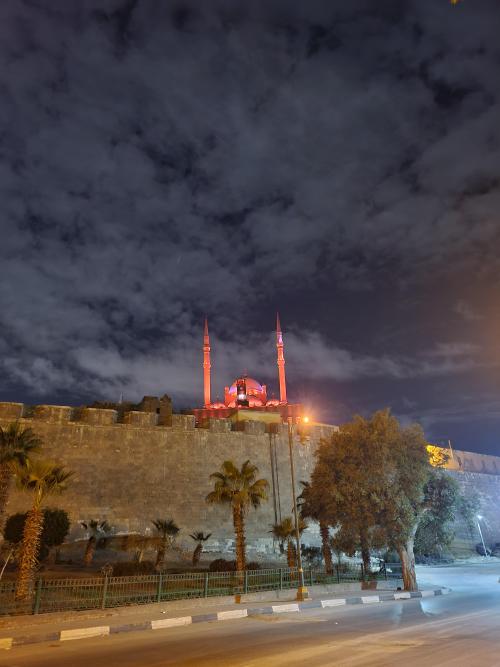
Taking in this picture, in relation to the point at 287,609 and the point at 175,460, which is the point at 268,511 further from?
the point at 287,609

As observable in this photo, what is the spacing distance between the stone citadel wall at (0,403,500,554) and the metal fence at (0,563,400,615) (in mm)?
15017

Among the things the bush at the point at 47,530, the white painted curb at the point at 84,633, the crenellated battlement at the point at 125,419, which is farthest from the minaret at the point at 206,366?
the white painted curb at the point at 84,633

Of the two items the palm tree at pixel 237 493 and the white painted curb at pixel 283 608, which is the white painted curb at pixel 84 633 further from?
the palm tree at pixel 237 493

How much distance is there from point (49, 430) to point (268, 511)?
16.7 m

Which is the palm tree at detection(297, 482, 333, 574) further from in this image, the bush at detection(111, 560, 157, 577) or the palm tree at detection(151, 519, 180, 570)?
the bush at detection(111, 560, 157, 577)

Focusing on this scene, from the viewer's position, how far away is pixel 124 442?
3216 centimetres

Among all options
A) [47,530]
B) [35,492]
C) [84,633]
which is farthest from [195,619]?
[47,530]

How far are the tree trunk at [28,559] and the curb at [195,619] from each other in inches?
120

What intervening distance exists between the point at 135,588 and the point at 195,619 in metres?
2.49

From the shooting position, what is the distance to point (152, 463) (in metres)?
32.4

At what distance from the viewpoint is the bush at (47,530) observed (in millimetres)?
21562

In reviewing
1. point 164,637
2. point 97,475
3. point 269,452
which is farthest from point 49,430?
point 164,637

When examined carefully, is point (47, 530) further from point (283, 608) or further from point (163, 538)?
point (283, 608)

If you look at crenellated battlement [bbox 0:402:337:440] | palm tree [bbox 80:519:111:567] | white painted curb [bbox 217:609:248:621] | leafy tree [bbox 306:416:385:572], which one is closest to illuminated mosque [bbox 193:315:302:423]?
crenellated battlement [bbox 0:402:337:440]
